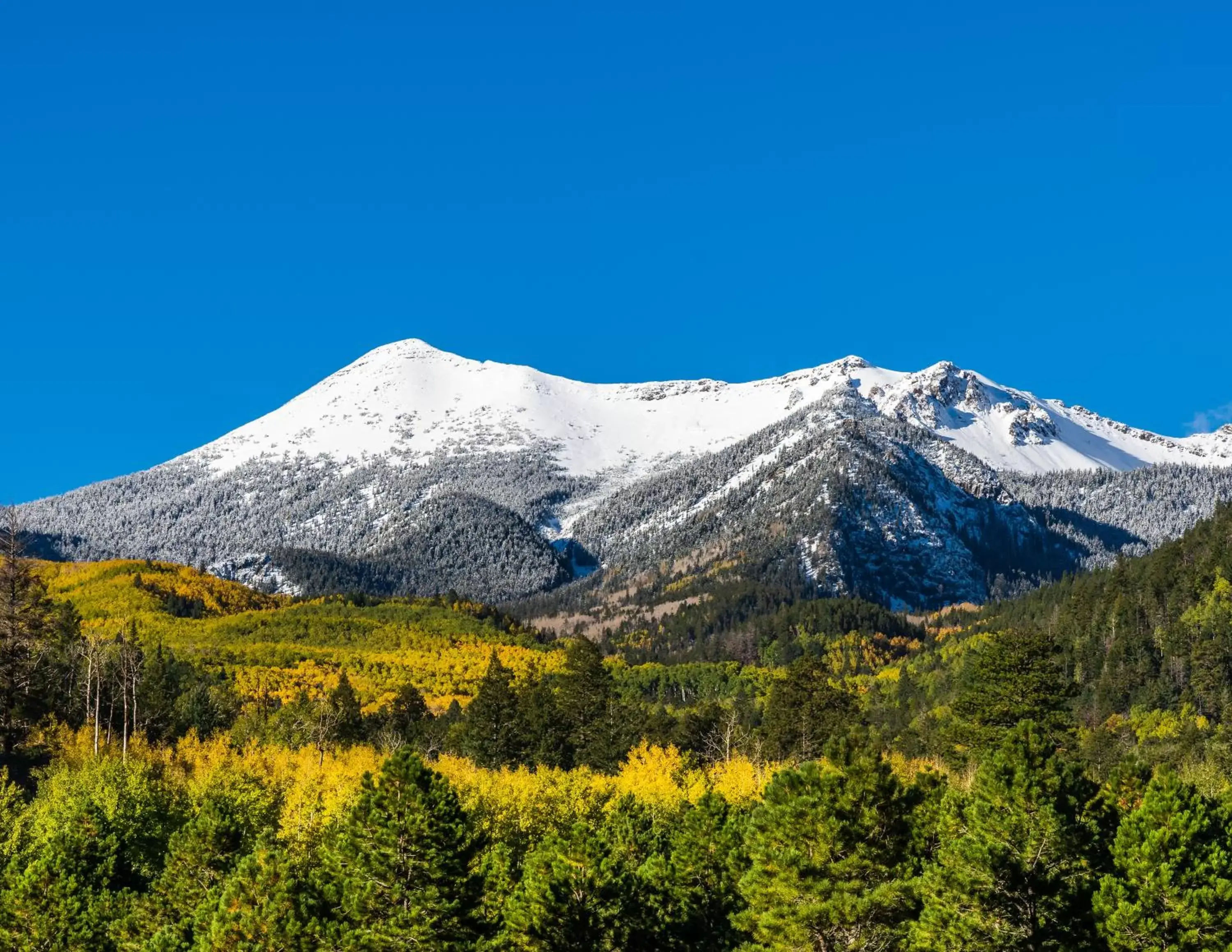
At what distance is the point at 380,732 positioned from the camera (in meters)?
143

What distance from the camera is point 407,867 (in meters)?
55.9

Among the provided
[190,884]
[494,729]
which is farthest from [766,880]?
[494,729]

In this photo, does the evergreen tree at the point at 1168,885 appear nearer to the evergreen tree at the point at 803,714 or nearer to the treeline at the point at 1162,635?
the evergreen tree at the point at 803,714

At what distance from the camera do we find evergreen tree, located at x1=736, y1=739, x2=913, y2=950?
52.1m

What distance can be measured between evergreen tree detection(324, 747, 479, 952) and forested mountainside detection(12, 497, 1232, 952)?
12cm

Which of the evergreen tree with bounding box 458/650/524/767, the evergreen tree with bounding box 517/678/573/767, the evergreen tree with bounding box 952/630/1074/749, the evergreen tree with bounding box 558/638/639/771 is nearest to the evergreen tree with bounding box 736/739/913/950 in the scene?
the evergreen tree with bounding box 952/630/1074/749

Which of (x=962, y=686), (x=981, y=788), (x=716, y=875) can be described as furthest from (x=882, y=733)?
(x=981, y=788)

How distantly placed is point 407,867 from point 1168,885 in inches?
1289

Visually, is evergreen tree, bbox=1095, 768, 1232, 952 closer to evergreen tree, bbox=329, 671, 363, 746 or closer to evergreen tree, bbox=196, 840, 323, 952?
evergreen tree, bbox=196, 840, 323, 952

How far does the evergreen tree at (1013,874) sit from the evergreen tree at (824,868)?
248 centimetres

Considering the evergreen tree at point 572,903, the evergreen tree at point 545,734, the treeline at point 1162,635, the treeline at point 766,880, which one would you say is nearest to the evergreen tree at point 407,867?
the treeline at point 766,880

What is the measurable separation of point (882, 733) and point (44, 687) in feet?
316

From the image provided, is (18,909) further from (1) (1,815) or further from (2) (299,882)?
(1) (1,815)

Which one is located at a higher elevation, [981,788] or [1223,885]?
[981,788]
